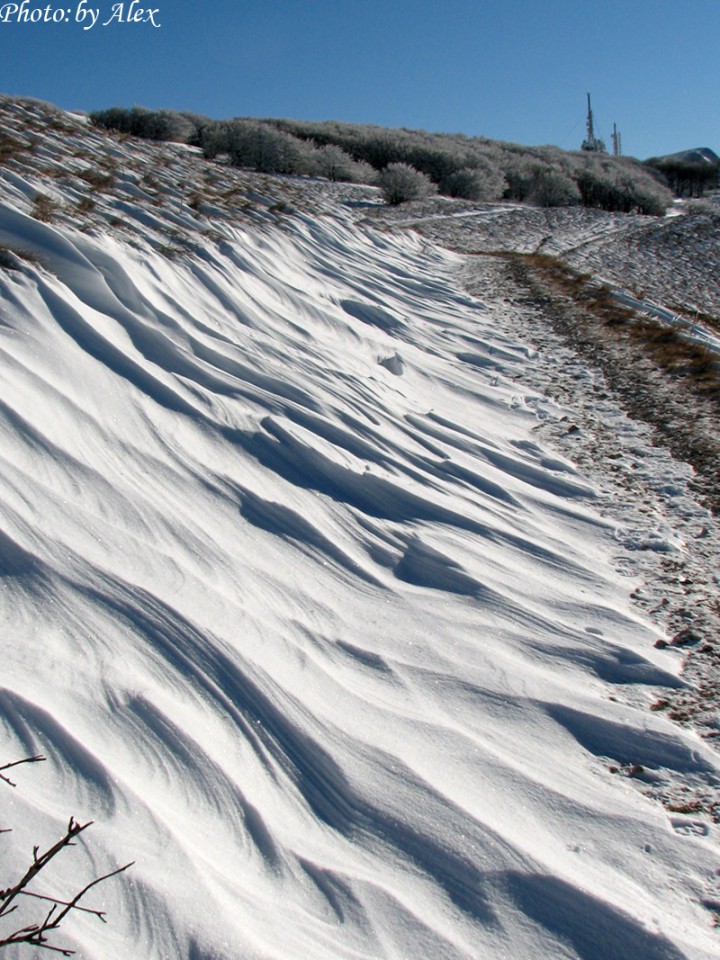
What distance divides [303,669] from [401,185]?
16857mm

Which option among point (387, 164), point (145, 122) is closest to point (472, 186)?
point (387, 164)

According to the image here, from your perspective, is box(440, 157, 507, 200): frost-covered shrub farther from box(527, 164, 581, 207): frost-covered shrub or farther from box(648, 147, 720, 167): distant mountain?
box(648, 147, 720, 167): distant mountain

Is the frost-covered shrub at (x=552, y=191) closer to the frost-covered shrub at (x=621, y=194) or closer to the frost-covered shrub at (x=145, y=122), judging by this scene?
the frost-covered shrub at (x=621, y=194)

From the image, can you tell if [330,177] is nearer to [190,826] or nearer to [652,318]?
[652,318]

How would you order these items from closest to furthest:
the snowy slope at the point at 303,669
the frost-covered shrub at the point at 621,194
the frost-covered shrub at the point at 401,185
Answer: the snowy slope at the point at 303,669
the frost-covered shrub at the point at 401,185
the frost-covered shrub at the point at 621,194

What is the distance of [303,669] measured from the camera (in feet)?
6.96

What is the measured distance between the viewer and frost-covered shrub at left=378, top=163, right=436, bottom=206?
16984 mm

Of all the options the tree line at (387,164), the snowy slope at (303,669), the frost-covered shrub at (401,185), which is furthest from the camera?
the tree line at (387,164)

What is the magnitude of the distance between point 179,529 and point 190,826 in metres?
1.13

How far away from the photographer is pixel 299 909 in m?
1.51

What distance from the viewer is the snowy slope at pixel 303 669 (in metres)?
1.54

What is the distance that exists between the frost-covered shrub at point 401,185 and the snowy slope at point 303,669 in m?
14.2

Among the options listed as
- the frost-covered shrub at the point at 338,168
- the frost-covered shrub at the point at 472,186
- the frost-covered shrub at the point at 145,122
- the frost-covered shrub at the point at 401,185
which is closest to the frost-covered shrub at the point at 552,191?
the frost-covered shrub at the point at 472,186

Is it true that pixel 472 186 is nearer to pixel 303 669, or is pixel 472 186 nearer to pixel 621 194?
pixel 621 194
